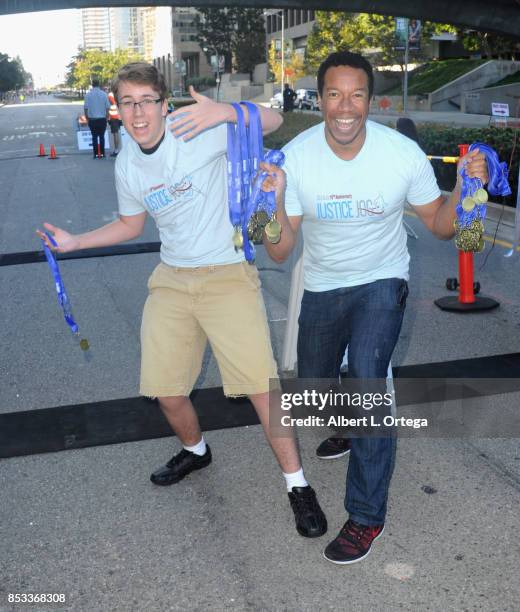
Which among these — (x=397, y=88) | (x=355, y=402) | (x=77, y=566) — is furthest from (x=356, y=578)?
(x=397, y=88)

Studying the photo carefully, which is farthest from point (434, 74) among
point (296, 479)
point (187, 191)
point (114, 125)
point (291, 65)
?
point (296, 479)

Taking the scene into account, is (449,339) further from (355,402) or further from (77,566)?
(77,566)

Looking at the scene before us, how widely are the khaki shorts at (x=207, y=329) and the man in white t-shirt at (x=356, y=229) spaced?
283 millimetres

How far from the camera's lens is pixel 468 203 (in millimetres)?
3338

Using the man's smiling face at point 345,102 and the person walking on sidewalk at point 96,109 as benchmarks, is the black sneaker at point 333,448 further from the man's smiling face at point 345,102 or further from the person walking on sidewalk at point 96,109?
the person walking on sidewalk at point 96,109

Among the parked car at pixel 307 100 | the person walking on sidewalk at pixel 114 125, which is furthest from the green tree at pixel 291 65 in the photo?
the person walking on sidewalk at pixel 114 125

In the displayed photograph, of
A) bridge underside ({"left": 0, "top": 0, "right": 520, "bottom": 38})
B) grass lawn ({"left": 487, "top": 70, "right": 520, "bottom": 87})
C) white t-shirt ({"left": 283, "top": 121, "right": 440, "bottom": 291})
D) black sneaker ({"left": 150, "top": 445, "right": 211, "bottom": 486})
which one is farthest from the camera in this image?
grass lawn ({"left": 487, "top": 70, "right": 520, "bottom": 87})

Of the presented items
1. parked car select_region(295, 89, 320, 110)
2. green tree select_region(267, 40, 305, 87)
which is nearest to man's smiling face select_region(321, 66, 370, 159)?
parked car select_region(295, 89, 320, 110)

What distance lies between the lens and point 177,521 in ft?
12.2

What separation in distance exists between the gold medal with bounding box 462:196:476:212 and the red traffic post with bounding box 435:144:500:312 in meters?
3.87

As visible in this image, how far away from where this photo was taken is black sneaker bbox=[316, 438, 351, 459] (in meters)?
4.32

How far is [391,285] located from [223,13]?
11180cm

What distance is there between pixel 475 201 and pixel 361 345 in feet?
2.62

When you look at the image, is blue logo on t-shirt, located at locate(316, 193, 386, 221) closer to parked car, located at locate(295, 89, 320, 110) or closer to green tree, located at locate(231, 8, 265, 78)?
parked car, located at locate(295, 89, 320, 110)
